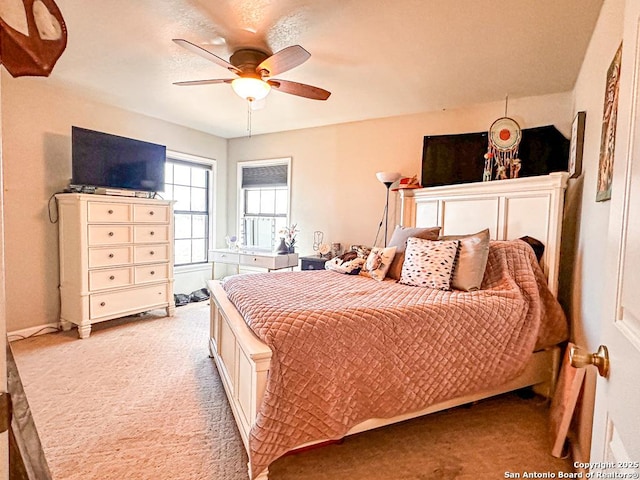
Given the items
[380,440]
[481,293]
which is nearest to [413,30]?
[481,293]

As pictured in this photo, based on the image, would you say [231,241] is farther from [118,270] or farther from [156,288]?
[118,270]

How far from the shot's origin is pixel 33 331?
3322mm

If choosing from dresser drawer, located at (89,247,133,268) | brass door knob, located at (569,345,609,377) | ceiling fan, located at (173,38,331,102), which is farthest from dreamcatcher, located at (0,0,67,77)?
dresser drawer, located at (89,247,133,268)

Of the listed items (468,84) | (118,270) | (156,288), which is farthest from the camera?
(156,288)

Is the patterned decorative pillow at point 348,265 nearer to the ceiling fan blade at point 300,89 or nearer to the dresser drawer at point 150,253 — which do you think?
the ceiling fan blade at point 300,89

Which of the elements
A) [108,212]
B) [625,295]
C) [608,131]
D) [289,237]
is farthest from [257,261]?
[625,295]

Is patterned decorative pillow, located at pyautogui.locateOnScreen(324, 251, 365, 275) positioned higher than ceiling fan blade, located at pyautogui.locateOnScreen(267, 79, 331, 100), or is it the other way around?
ceiling fan blade, located at pyautogui.locateOnScreen(267, 79, 331, 100)

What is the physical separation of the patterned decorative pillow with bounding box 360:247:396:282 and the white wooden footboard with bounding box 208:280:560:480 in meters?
1.12

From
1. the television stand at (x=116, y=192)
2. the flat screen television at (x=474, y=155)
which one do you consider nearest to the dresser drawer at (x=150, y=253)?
the television stand at (x=116, y=192)

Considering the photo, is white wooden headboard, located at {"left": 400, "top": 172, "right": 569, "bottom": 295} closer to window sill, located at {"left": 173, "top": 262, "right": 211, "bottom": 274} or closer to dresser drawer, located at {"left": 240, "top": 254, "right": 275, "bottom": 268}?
dresser drawer, located at {"left": 240, "top": 254, "right": 275, "bottom": 268}

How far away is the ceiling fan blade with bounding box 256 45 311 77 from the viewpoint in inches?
82.1

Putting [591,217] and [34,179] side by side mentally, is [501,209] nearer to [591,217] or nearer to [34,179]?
[591,217]

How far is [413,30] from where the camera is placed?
2.25 metres

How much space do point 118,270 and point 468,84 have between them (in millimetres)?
3894
